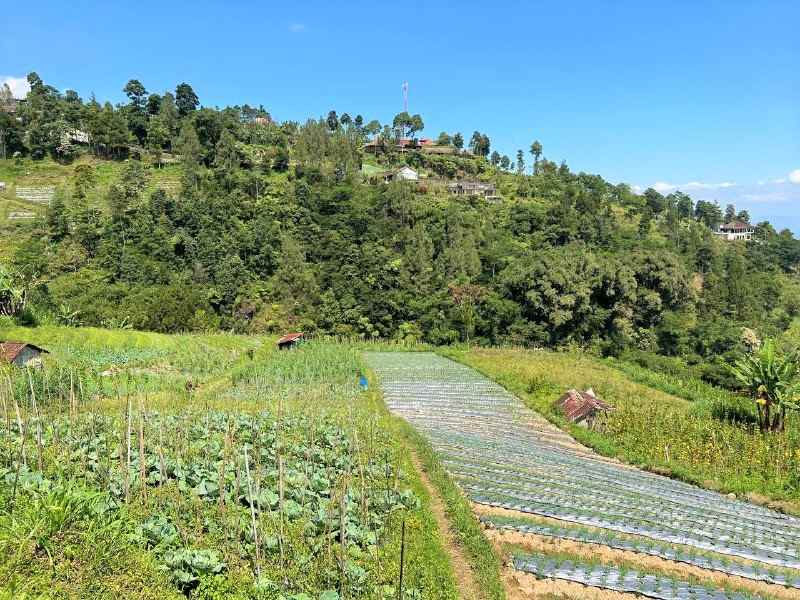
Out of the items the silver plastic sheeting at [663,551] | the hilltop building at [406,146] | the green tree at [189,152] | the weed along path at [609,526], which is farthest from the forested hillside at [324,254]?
the silver plastic sheeting at [663,551]

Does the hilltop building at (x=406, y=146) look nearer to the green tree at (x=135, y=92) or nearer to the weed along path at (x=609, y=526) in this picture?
the green tree at (x=135, y=92)

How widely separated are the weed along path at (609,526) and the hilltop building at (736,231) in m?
83.9

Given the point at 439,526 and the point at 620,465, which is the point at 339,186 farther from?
the point at 439,526

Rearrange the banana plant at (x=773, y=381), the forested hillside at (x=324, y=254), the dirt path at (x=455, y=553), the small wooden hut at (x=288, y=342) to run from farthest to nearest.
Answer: the forested hillside at (x=324, y=254)
the small wooden hut at (x=288, y=342)
the banana plant at (x=773, y=381)
the dirt path at (x=455, y=553)

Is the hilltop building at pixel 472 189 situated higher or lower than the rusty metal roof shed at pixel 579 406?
higher

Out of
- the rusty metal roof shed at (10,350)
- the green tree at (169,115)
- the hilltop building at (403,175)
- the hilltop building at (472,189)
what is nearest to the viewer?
the rusty metal roof shed at (10,350)

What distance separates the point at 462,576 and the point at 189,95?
252ft

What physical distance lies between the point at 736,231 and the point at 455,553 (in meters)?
93.0

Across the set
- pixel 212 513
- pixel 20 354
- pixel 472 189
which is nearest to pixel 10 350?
pixel 20 354

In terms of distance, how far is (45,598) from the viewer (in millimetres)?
4148

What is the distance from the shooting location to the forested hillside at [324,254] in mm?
34469

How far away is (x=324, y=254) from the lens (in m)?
42.4

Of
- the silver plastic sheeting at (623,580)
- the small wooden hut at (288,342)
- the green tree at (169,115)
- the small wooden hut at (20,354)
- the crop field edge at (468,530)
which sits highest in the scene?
the green tree at (169,115)

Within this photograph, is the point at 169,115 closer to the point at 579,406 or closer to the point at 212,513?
the point at 579,406
